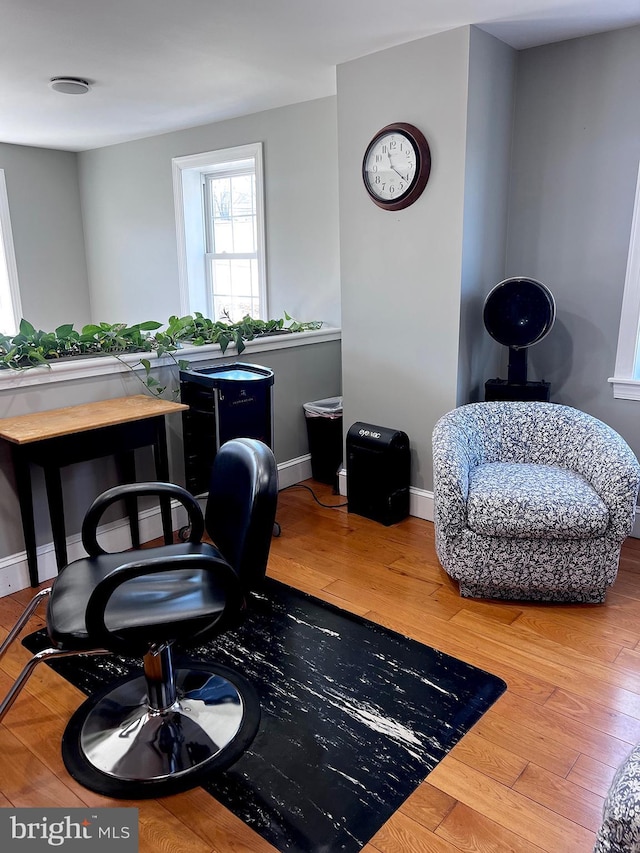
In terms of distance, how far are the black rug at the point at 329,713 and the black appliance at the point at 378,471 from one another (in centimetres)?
84

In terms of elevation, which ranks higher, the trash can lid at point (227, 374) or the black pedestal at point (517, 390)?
the trash can lid at point (227, 374)

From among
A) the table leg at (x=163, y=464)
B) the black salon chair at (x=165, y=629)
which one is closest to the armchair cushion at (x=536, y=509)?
the black salon chair at (x=165, y=629)

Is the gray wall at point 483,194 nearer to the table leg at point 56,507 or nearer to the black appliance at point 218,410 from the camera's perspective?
the black appliance at point 218,410

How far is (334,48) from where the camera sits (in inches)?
115

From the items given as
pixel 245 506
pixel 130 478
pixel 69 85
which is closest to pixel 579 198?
pixel 245 506

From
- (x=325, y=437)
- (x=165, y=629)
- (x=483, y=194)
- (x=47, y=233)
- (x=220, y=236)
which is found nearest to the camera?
(x=165, y=629)

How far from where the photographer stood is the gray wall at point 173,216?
400cm

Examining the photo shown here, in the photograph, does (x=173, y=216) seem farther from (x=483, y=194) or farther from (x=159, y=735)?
(x=159, y=735)

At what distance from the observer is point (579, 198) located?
3010 mm

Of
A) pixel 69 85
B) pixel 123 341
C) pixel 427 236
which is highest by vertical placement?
pixel 69 85

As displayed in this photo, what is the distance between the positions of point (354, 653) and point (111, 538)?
136cm

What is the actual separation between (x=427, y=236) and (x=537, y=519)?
4.76ft

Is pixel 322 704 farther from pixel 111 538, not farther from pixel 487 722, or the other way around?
pixel 111 538

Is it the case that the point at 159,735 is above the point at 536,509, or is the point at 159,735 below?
below
